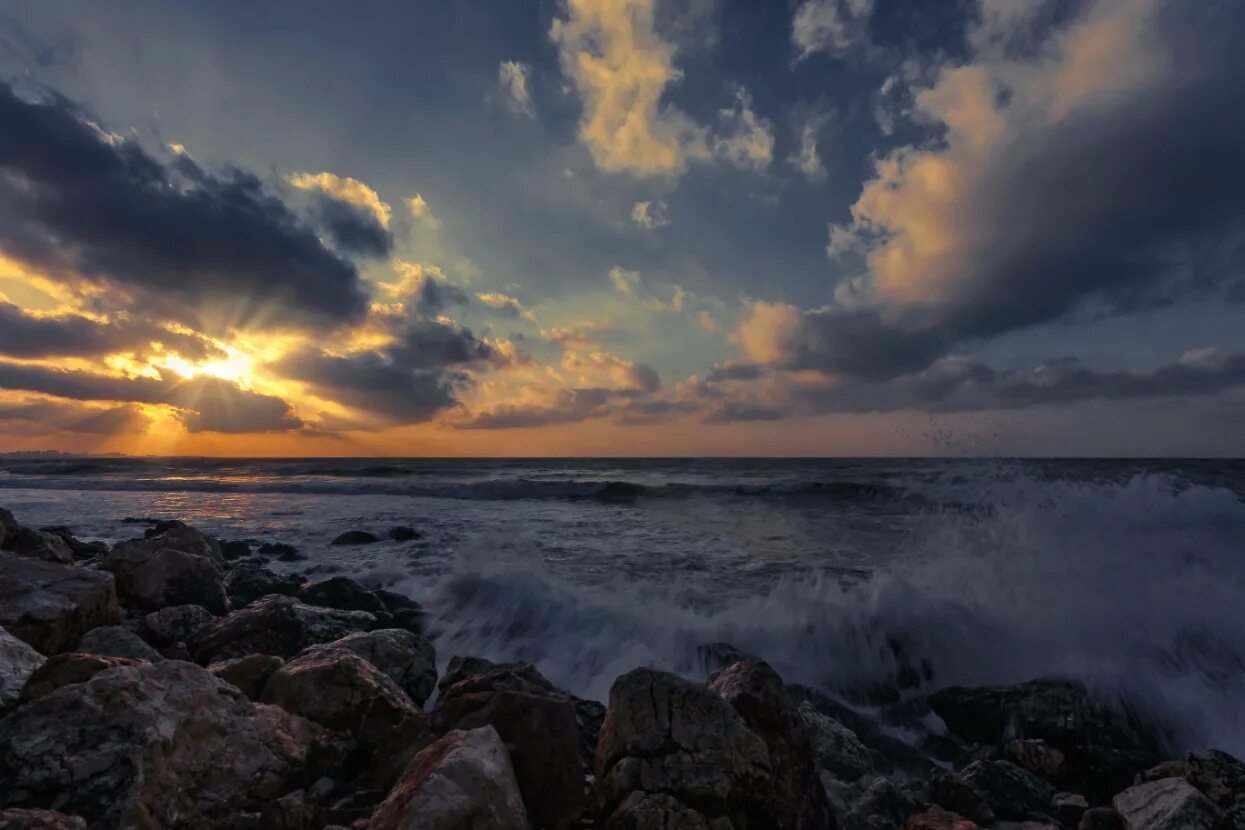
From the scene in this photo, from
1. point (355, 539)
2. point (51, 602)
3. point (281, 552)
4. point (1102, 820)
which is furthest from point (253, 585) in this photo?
point (1102, 820)

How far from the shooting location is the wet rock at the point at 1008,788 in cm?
409

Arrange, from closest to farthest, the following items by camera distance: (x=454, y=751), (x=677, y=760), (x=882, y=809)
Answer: (x=454, y=751)
(x=677, y=760)
(x=882, y=809)

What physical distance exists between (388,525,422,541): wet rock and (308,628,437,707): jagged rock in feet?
37.8

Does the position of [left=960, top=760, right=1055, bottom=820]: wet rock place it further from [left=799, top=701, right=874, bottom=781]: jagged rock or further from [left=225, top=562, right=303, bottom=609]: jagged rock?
[left=225, top=562, right=303, bottom=609]: jagged rock

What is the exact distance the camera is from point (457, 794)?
225 centimetres

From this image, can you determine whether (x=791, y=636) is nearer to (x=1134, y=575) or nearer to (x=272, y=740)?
(x=1134, y=575)

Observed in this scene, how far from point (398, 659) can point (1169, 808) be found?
535 cm

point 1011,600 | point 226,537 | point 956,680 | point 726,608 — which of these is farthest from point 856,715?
point 226,537

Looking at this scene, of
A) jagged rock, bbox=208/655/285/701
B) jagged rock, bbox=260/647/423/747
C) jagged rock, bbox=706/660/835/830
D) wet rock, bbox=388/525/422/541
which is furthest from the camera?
wet rock, bbox=388/525/422/541

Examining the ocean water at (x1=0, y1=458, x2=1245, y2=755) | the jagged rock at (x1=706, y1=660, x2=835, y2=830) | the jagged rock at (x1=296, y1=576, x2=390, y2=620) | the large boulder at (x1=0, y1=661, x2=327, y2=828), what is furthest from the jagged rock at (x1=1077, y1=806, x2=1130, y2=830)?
the jagged rock at (x1=296, y1=576, x2=390, y2=620)

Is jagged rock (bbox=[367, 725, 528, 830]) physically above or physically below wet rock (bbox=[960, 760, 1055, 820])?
above

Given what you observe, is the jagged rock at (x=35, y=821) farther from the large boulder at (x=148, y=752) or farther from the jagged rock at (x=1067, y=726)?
the jagged rock at (x=1067, y=726)

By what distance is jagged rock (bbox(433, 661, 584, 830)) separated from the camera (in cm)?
273

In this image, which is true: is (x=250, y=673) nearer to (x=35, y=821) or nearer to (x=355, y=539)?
(x=35, y=821)
